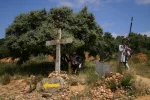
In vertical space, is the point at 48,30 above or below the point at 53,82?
above

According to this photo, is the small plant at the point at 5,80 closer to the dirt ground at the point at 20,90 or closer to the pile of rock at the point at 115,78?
the dirt ground at the point at 20,90

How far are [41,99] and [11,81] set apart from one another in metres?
4.35

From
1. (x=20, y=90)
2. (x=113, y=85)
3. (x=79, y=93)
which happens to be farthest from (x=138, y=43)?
(x=79, y=93)

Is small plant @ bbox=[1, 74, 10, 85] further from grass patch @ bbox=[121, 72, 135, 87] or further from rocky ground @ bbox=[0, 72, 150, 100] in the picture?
grass patch @ bbox=[121, 72, 135, 87]

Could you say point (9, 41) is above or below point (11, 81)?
above

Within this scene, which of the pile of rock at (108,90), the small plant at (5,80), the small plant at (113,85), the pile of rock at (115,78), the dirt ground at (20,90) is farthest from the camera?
the small plant at (5,80)

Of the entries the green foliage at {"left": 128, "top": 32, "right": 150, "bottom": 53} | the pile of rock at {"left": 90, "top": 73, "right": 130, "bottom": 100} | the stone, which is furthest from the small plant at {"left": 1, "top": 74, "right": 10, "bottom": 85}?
the green foliage at {"left": 128, "top": 32, "right": 150, "bottom": 53}

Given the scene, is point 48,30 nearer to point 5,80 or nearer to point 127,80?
point 5,80

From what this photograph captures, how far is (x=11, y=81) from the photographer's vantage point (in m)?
13.4

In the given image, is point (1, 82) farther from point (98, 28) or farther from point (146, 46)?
point (146, 46)

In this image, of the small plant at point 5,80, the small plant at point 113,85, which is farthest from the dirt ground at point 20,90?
the small plant at point 113,85

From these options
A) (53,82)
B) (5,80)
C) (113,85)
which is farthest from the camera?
(5,80)

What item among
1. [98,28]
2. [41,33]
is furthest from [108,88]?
[98,28]

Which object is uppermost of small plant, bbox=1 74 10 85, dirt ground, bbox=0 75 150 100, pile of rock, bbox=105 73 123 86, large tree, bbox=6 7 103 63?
large tree, bbox=6 7 103 63
